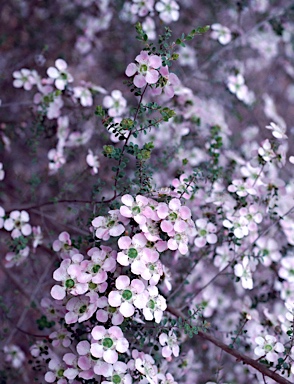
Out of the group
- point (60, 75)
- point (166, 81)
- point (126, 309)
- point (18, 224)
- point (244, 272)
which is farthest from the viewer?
point (60, 75)

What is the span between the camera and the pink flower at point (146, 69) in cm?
143

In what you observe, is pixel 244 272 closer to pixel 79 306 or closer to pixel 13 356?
pixel 79 306

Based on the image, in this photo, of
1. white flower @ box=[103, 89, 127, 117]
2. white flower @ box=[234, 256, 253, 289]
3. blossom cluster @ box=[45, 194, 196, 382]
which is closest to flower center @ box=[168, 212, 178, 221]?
blossom cluster @ box=[45, 194, 196, 382]

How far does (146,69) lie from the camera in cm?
145

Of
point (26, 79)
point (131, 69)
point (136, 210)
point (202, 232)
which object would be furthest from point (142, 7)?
point (136, 210)

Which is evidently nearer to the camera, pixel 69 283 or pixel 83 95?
pixel 69 283

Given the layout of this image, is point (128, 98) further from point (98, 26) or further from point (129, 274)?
point (129, 274)

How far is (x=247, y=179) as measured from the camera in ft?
6.08

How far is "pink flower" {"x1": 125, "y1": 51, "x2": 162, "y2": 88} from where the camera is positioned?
143 centimetres

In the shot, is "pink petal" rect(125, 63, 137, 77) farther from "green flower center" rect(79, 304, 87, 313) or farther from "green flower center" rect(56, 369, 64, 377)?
"green flower center" rect(56, 369, 64, 377)

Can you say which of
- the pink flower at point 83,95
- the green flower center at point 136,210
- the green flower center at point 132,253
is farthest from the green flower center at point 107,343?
the pink flower at point 83,95

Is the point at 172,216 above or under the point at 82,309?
above

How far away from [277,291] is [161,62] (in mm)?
1087

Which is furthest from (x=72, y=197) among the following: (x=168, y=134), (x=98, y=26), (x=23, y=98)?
(x=98, y=26)
